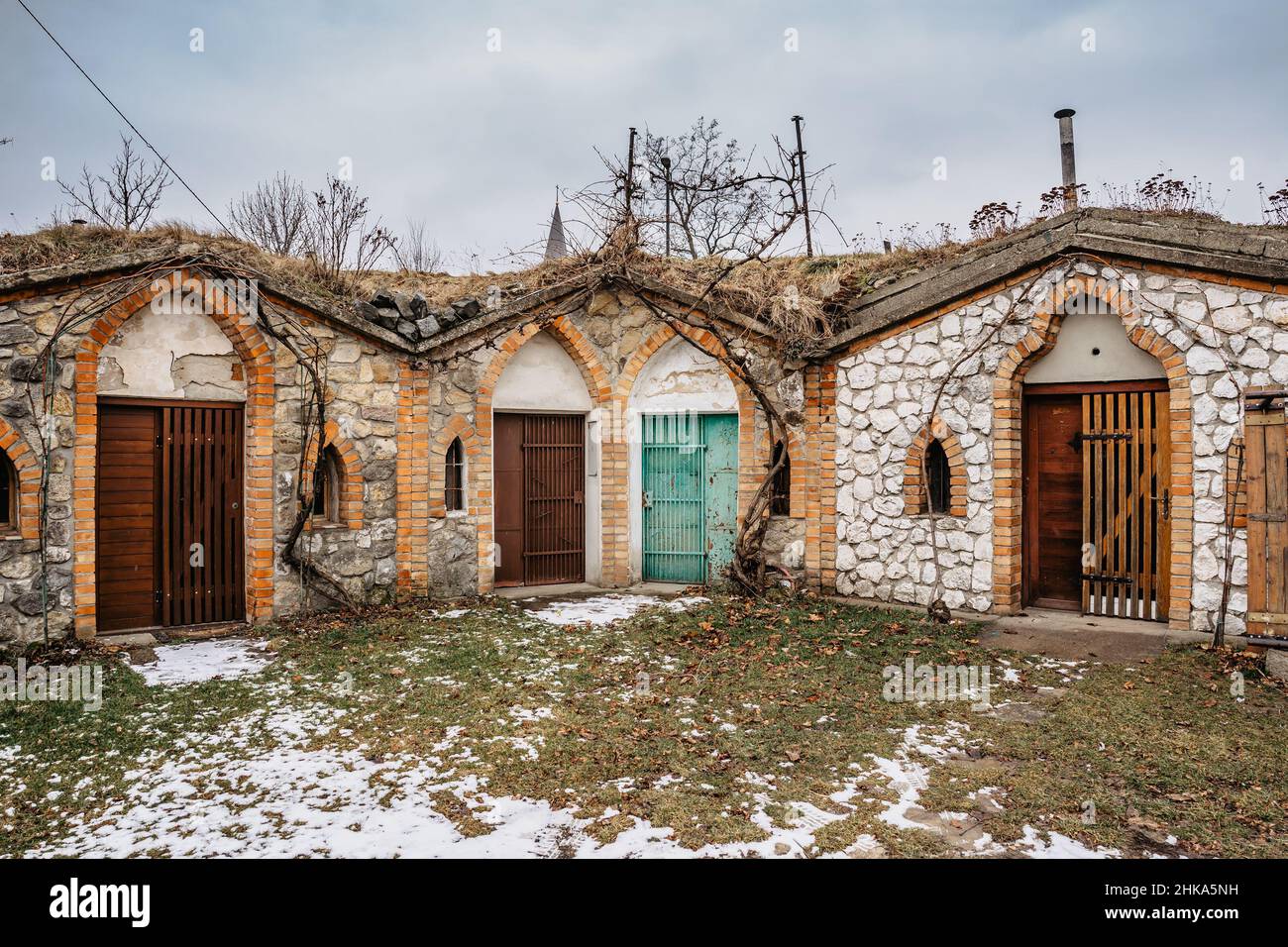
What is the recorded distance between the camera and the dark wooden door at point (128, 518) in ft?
25.6

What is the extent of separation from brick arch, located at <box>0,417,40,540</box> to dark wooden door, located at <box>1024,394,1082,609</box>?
32.9ft

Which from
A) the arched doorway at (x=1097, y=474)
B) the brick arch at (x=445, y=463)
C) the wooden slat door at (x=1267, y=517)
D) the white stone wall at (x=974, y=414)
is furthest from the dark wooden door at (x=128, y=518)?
the wooden slat door at (x=1267, y=517)

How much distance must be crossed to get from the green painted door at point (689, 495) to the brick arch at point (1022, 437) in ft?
10.9

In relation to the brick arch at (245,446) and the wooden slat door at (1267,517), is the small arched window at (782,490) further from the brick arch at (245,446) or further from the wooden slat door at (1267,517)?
the brick arch at (245,446)

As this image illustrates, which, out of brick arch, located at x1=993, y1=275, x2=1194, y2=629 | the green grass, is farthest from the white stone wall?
the green grass

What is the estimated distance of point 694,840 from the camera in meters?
3.75

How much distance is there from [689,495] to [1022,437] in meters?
4.20

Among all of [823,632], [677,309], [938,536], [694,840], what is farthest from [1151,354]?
[694,840]

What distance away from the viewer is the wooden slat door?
6.16 m

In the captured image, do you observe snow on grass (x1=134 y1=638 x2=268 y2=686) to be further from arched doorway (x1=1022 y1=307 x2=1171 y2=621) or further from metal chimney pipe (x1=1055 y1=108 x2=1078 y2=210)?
metal chimney pipe (x1=1055 y1=108 x2=1078 y2=210)

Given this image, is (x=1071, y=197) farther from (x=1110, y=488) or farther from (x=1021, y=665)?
(x=1021, y=665)

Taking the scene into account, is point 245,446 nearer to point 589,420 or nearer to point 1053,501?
point 589,420

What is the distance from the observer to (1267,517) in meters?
6.23

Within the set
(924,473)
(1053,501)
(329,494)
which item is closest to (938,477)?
(924,473)
